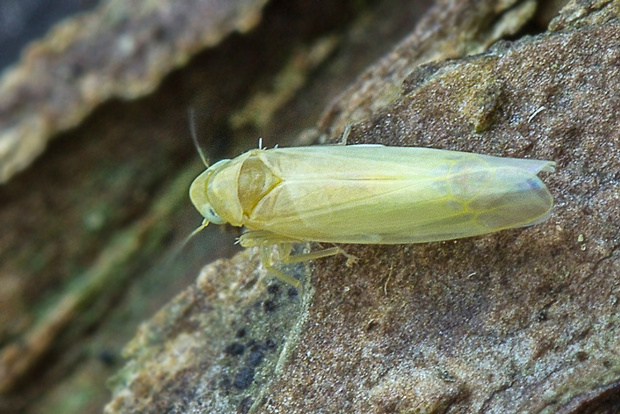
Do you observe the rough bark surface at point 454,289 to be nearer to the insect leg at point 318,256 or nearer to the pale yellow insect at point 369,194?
the insect leg at point 318,256

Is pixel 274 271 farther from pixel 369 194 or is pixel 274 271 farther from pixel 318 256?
pixel 369 194

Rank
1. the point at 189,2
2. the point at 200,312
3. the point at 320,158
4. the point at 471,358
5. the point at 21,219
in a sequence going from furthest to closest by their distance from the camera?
the point at 21,219 < the point at 189,2 < the point at 200,312 < the point at 320,158 < the point at 471,358

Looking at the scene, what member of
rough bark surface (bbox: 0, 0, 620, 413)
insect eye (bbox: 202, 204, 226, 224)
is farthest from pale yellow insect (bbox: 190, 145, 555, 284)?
rough bark surface (bbox: 0, 0, 620, 413)

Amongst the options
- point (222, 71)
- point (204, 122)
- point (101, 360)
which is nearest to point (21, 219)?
point (101, 360)

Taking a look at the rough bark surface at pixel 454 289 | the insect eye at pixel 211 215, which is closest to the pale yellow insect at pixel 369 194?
the insect eye at pixel 211 215

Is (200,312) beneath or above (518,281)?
above

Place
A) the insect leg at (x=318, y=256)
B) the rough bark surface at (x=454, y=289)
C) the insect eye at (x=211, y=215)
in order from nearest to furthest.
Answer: the rough bark surface at (x=454, y=289), the insect leg at (x=318, y=256), the insect eye at (x=211, y=215)

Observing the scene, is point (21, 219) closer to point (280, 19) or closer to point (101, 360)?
point (101, 360)

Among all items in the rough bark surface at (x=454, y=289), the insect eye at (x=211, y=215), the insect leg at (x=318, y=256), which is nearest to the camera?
the rough bark surface at (x=454, y=289)
